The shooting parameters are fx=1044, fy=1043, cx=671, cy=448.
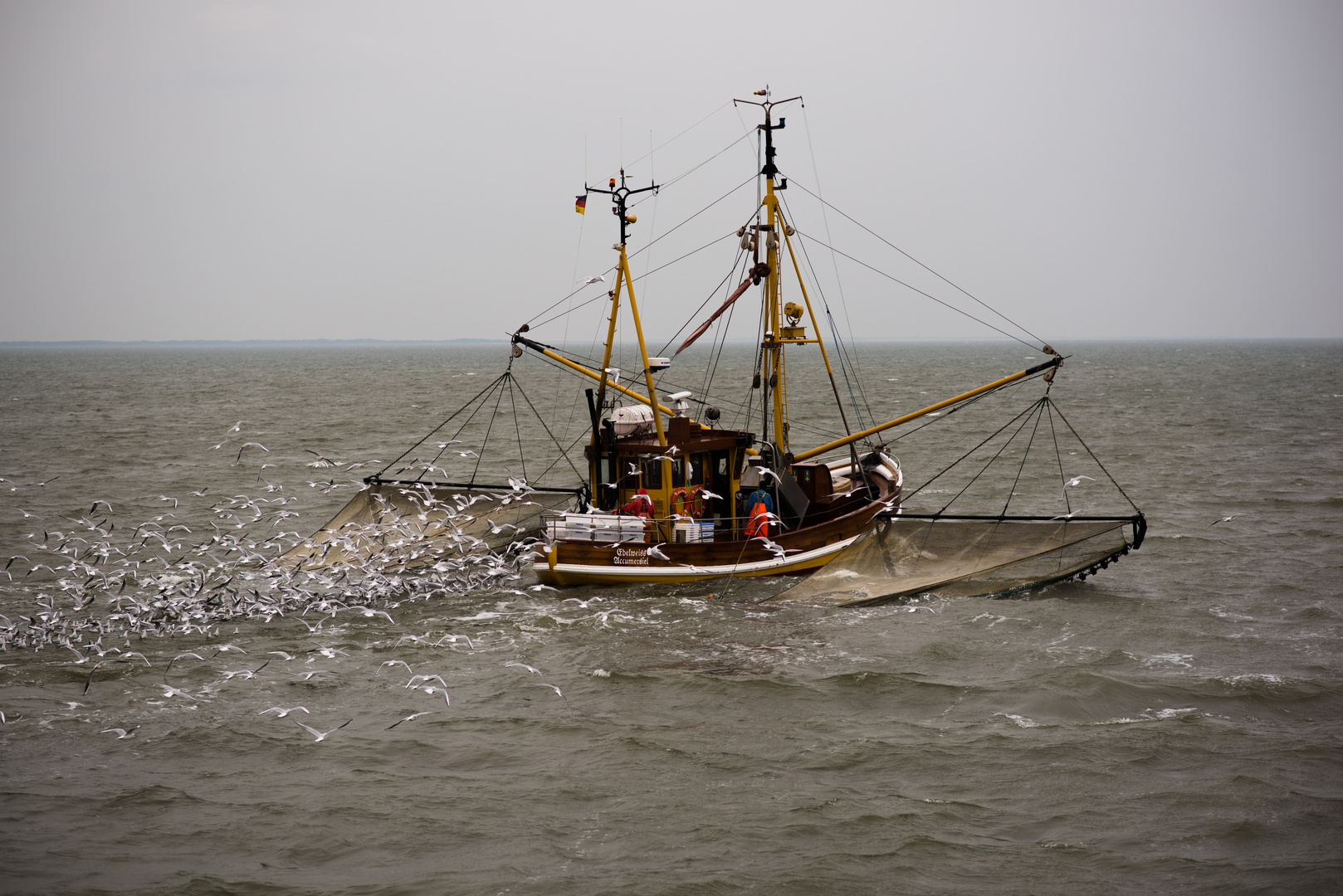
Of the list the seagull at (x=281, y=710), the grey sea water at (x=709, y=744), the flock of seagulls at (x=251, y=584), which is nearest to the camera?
the grey sea water at (x=709, y=744)

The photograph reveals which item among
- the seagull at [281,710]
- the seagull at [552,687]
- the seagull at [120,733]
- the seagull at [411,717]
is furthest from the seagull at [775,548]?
the seagull at [120,733]

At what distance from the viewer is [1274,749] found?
12.6 metres

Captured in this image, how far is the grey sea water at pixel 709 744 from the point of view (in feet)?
33.1

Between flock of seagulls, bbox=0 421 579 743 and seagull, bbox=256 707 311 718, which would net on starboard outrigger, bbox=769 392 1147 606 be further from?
seagull, bbox=256 707 311 718

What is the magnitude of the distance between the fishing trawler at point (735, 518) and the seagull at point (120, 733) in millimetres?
6294

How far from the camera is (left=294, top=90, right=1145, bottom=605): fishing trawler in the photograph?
1856 centimetres

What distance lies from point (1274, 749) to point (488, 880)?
30.9 ft

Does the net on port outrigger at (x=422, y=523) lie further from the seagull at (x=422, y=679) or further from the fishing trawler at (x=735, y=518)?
the seagull at (x=422, y=679)

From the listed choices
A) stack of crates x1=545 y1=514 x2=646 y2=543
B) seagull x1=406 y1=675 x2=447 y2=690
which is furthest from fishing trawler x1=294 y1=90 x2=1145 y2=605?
seagull x1=406 y1=675 x2=447 y2=690

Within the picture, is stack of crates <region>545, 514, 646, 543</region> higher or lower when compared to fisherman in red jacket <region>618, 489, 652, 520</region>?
lower

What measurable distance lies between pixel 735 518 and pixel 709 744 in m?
6.16

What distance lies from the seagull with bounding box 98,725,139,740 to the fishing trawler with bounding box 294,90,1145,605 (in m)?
6.29

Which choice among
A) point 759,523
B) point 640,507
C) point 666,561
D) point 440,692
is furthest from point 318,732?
point 759,523

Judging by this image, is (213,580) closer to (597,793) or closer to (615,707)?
(615,707)
